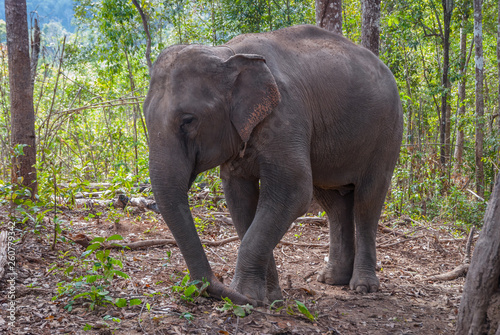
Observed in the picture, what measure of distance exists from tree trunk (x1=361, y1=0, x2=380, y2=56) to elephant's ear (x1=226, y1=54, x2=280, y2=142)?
13.4 ft

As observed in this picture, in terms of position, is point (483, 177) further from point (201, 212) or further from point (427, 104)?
point (201, 212)

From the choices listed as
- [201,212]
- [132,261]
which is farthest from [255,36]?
[201,212]

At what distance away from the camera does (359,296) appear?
4.53 meters

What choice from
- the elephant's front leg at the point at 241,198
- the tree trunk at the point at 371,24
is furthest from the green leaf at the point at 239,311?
the tree trunk at the point at 371,24

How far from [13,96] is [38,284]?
2.50 metres

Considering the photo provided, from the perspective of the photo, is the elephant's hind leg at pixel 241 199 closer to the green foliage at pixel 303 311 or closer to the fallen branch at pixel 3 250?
the green foliage at pixel 303 311

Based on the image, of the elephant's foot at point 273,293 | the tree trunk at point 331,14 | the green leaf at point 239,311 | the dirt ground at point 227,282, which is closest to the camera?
the dirt ground at point 227,282

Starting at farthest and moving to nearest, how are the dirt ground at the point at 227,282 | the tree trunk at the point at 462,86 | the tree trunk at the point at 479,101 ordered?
1. the tree trunk at the point at 462,86
2. the tree trunk at the point at 479,101
3. the dirt ground at the point at 227,282

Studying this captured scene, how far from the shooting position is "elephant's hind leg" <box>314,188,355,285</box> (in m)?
5.01

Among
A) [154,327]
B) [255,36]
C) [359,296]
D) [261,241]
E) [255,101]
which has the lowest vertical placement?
[359,296]

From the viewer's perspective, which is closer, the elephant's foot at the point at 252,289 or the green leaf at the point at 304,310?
the green leaf at the point at 304,310

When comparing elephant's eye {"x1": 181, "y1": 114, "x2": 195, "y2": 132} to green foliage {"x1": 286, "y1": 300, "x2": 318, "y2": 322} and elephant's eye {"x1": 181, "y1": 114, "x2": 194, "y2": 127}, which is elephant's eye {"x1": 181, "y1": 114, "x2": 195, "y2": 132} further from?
green foliage {"x1": 286, "y1": 300, "x2": 318, "y2": 322}

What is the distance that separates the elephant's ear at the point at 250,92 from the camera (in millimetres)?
A: 3572

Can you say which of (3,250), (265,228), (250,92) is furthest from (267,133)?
(3,250)
